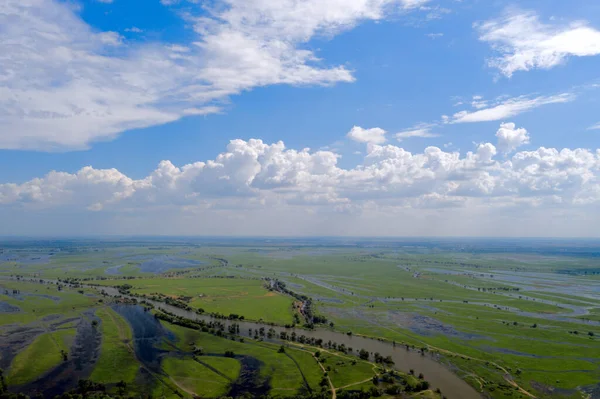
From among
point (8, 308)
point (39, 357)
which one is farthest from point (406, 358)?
point (8, 308)

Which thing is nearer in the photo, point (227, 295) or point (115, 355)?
point (115, 355)

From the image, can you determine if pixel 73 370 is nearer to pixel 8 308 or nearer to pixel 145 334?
pixel 145 334

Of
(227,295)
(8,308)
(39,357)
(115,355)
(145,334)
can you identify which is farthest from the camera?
(227,295)

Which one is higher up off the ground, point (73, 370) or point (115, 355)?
point (115, 355)

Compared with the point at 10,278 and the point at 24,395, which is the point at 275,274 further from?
the point at 24,395

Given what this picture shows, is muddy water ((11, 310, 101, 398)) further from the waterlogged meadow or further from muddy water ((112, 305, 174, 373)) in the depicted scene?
muddy water ((112, 305, 174, 373))

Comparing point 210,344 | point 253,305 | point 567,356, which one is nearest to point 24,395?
point 210,344

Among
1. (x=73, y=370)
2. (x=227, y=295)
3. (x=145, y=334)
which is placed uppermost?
(x=145, y=334)
